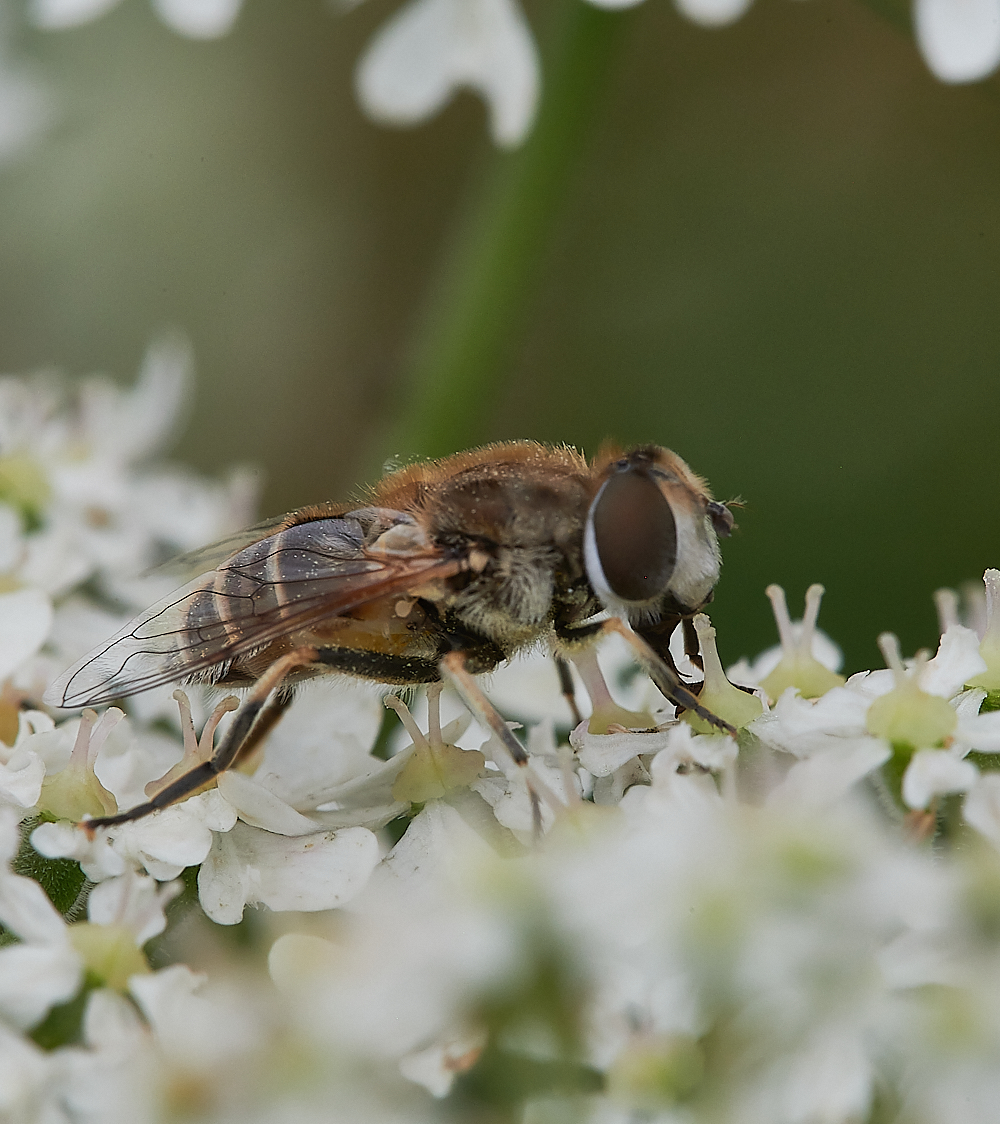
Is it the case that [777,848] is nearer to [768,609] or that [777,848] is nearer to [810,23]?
[768,609]

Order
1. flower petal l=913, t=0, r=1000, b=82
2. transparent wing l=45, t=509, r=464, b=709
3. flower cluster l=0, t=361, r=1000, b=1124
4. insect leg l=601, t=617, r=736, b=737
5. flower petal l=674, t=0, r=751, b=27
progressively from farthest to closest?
flower petal l=674, t=0, r=751, b=27 < flower petal l=913, t=0, r=1000, b=82 < transparent wing l=45, t=509, r=464, b=709 < insect leg l=601, t=617, r=736, b=737 < flower cluster l=0, t=361, r=1000, b=1124

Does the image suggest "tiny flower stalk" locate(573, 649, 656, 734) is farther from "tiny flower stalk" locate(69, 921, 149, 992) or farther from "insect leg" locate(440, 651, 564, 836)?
"tiny flower stalk" locate(69, 921, 149, 992)

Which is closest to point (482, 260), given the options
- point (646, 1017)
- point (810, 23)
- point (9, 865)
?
point (9, 865)

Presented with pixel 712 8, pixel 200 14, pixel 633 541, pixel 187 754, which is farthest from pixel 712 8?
pixel 187 754

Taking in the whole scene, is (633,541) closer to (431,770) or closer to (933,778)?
(431,770)

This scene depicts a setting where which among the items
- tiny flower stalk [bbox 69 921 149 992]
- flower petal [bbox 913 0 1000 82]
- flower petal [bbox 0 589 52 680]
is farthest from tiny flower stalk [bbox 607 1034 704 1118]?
flower petal [bbox 913 0 1000 82]

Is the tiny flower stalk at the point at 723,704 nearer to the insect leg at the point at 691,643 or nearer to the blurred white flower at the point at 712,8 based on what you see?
the insect leg at the point at 691,643
